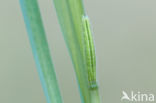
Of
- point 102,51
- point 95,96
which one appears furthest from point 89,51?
point 102,51

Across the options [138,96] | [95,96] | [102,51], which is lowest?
[138,96]

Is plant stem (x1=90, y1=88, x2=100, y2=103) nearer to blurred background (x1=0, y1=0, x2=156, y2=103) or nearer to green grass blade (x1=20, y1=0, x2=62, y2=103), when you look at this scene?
green grass blade (x1=20, y1=0, x2=62, y2=103)

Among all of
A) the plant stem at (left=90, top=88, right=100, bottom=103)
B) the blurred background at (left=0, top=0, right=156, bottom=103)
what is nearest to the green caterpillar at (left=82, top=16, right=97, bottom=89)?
the plant stem at (left=90, top=88, right=100, bottom=103)

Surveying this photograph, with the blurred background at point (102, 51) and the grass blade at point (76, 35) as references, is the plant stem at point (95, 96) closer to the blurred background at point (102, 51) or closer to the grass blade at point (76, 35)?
the grass blade at point (76, 35)

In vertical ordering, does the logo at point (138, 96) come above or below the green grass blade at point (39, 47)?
below

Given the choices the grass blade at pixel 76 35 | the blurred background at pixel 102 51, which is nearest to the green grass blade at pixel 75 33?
the grass blade at pixel 76 35

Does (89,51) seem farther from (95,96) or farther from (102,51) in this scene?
(102,51)
